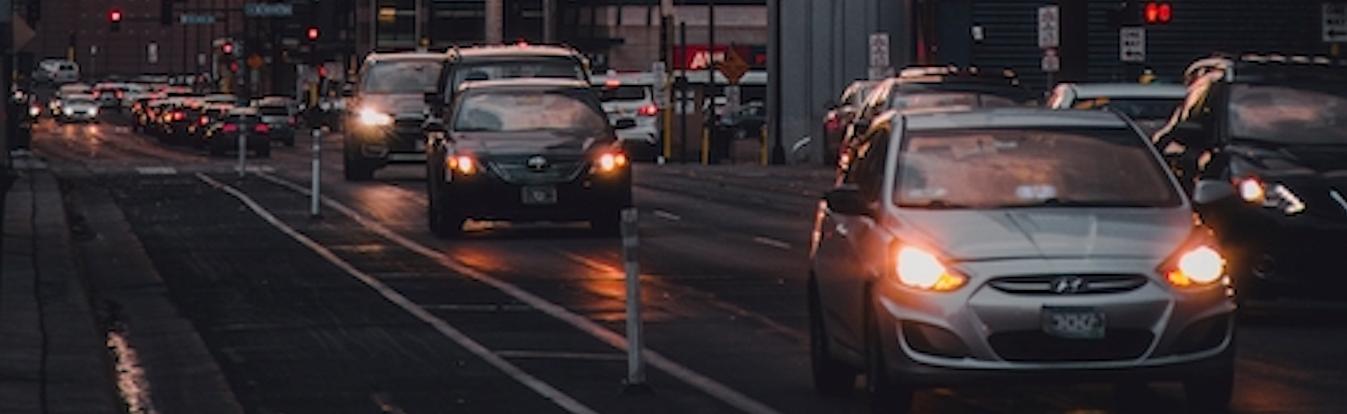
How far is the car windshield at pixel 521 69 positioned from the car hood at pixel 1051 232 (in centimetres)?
2582

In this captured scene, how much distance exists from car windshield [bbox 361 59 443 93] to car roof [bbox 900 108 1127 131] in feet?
104

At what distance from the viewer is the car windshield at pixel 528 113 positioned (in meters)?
30.5

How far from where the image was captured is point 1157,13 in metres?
46.3

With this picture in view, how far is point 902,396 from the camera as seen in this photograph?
13.0m

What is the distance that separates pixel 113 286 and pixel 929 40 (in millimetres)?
41793

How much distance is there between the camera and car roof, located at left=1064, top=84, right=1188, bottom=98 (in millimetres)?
29156

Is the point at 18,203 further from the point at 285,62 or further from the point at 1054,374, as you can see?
the point at 285,62

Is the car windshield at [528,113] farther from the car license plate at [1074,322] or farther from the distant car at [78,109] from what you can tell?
the distant car at [78,109]

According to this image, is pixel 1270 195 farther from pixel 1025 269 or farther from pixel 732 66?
pixel 732 66

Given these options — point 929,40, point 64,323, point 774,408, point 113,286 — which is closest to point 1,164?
point 113,286

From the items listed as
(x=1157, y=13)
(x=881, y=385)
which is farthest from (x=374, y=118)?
(x=881, y=385)

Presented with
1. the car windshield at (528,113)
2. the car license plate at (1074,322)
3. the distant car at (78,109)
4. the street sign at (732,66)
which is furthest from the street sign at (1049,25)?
the distant car at (78,109)

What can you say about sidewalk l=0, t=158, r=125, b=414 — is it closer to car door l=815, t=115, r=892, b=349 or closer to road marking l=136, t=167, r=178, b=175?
car door l=815, t=115, r=892, b=349

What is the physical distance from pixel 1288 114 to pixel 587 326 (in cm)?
477
